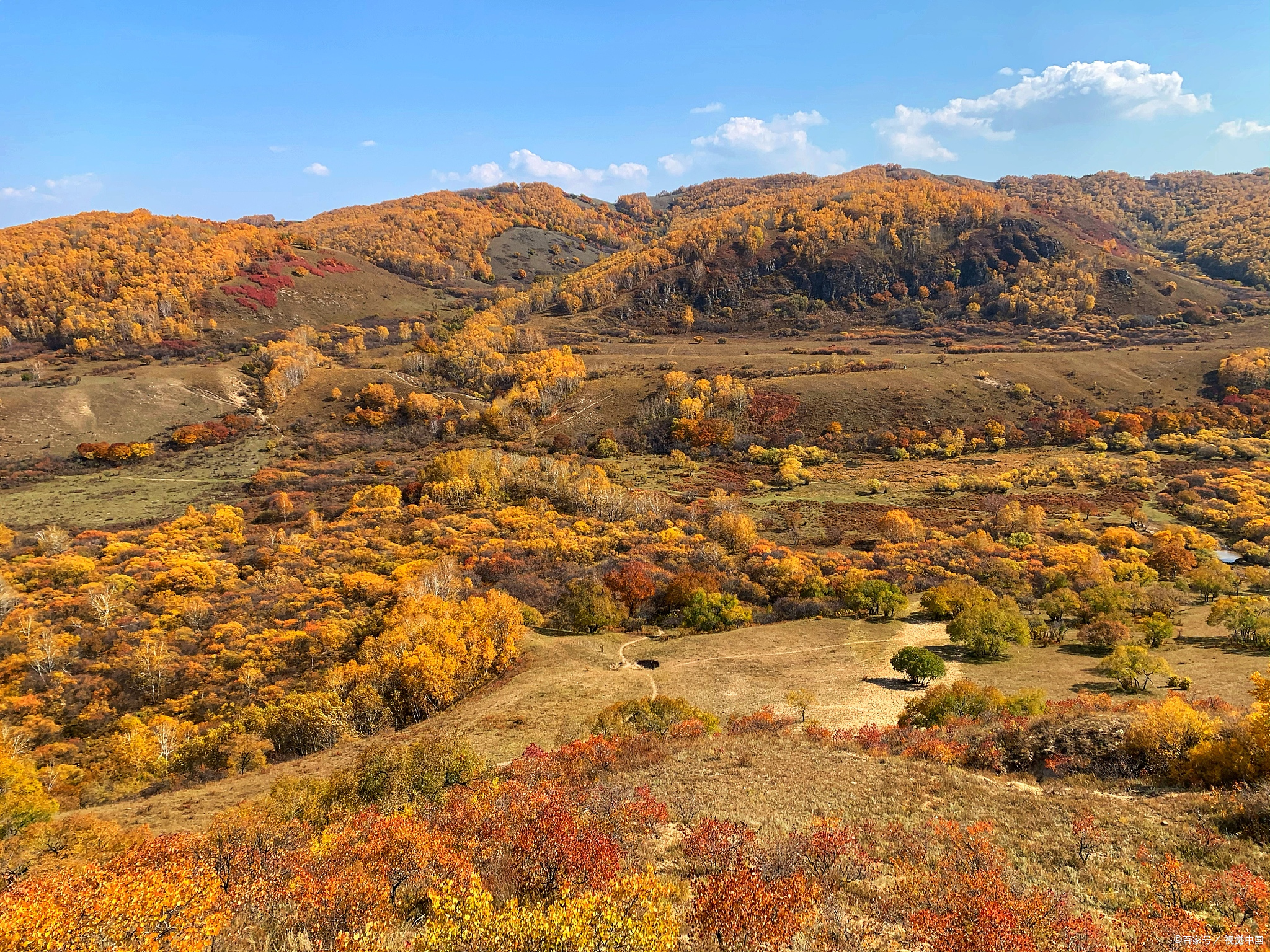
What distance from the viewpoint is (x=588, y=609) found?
1660 inches

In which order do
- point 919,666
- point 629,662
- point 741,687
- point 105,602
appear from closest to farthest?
point 919,666
point 741,687
point 629,662
point 105,602

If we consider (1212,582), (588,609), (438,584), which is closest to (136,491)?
(438,584)

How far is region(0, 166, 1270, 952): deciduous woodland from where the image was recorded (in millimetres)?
9477

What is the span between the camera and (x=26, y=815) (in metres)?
15.7

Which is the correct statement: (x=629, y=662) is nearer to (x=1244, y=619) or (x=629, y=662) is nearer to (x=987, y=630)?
(x=987, y=630)

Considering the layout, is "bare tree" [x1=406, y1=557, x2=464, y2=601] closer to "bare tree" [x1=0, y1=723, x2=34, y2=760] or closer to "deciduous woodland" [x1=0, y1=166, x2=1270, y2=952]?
"deciduous woodland" [x1=0, y1=166, x2=1270, y2=952]

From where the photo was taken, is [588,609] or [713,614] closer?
[588,609]

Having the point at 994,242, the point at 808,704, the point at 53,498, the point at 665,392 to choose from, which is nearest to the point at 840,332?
the point at 994,242

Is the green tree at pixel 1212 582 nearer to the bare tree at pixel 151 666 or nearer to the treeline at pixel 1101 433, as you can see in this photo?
the treeline at pixel 1101 433

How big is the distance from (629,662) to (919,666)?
17.0 m

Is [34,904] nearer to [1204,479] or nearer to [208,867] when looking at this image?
[208,867]

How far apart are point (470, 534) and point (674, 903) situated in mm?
52539

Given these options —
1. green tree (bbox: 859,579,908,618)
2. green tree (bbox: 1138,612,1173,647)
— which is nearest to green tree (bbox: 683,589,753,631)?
green tree (bbox: 859,579,908,618)

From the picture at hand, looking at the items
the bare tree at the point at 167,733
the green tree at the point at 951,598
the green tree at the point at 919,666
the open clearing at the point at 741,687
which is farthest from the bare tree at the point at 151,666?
the green tree at the point at 951,598
